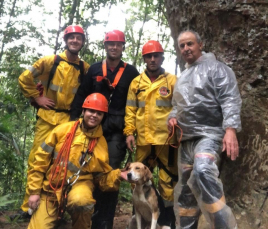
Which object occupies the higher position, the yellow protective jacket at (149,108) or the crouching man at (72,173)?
the yellow protective jacket at (149,108)

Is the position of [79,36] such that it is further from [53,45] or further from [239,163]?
[53,45]

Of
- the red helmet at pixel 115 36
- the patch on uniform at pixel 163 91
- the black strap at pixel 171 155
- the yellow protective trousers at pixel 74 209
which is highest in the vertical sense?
the red helmet at pixel 115 36

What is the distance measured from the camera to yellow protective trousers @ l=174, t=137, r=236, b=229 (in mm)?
3424

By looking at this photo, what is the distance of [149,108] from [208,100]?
1237mm

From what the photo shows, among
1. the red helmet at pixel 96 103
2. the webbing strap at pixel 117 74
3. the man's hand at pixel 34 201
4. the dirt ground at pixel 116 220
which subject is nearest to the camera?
the man's hand at pixel 34 201

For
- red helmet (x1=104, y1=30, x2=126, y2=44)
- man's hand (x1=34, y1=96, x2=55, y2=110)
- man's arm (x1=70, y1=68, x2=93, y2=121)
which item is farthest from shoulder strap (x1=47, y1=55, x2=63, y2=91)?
red helmet (x1=104, y1=30, x2=126, y2=44)

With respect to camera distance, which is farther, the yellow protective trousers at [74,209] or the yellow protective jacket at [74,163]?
the yellow protective jacket at [74,163]

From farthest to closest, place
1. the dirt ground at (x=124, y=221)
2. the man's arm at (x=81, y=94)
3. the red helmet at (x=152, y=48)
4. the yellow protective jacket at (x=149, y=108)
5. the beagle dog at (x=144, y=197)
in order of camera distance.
→ the man's arm at (x=81, y=94), the red helmet at (x=152, y=48), the yellow protective jacket at (x=149, y=108), the beagle dog at (x=144, y=197), the dirt ground at (x=124, y=221)

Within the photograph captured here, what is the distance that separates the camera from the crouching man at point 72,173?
4258 millimetres

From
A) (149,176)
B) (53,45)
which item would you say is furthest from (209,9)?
(53,45)

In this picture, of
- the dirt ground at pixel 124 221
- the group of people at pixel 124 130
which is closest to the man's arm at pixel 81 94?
the group of people at pixel 124 130

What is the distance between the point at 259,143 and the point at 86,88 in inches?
115

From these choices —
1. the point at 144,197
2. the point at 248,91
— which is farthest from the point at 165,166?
the point at 248,91

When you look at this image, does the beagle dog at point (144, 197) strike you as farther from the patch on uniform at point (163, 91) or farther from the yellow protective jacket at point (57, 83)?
the yellow protective jacket at point (57, 83)
